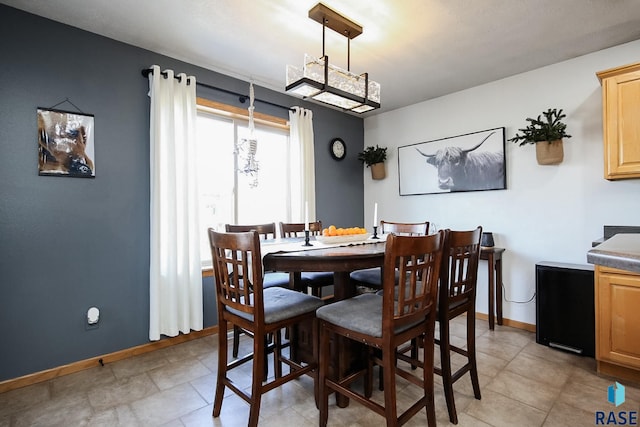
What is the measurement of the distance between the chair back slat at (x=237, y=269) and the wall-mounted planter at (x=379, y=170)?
3039 mm

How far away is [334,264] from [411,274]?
396mm

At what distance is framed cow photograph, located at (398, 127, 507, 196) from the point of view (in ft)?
11.0

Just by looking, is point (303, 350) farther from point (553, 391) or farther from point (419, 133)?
point (419, 133)

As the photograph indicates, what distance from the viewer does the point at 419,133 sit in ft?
13.2

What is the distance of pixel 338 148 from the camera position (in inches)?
168

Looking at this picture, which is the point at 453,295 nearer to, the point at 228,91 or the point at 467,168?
the point at 467,168

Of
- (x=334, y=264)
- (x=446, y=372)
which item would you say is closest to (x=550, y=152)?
(x=446, y=372)

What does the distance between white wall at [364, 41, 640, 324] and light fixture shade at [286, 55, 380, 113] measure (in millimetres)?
1740

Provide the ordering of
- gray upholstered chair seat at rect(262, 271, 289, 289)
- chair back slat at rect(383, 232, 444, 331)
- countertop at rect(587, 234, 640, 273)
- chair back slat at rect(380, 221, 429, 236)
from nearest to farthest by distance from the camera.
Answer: countertop at rect(587, 234, 640, 273) < chair back slat at rect(383, 232, 444, 331) < gray upholstered chair seat at rect(262, 271, 289, 289) < chair back slat at rect(380, 221, 429, 236)

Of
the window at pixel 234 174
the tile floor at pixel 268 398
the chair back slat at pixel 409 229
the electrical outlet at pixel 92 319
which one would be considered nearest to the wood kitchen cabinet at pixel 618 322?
the tile floor at pixel 268 398

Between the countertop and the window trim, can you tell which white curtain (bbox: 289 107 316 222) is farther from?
A: the countertop

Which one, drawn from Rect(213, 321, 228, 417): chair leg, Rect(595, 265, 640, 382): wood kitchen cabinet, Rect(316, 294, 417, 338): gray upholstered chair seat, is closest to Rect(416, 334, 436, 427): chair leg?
Rect(316, 294, 417, 338): gray upholstered chair seat

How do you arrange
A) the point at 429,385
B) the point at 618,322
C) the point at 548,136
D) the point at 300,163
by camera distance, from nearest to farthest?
the point at 429,385, the point at 618,322, the point at 548,136, the point at 300,163

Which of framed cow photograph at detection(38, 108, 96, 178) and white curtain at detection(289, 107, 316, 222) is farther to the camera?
white curtain at detection(289, 107, 316, 222)
